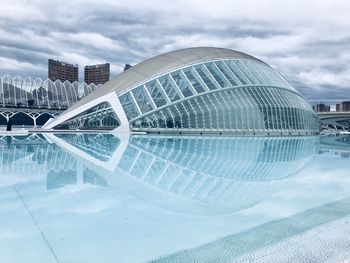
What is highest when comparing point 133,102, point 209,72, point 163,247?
point 209,72

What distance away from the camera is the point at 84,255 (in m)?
4.12

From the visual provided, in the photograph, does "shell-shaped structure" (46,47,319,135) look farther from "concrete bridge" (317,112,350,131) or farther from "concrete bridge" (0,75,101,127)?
"concrete bridge" (317,112,350,131)

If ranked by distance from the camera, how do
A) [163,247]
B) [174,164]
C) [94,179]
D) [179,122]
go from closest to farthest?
[163,247] → [94,179] → [174,164] → [179,122]

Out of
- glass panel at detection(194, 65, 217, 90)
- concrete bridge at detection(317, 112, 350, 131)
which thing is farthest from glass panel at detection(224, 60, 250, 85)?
concrete bridge at detection(317, 112, 350, 131)

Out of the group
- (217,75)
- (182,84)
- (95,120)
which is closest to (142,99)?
(182,84)

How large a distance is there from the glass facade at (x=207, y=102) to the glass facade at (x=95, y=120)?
66.3 inches

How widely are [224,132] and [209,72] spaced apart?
A: 583 centimetres

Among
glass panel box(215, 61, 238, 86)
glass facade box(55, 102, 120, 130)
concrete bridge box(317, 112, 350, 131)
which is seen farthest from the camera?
concrete bridge box(317, 112, 350, 131)

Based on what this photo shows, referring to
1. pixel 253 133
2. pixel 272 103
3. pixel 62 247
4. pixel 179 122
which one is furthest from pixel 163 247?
pixel 272 103

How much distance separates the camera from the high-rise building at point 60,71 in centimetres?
12694

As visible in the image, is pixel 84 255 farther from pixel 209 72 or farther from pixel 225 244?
pixel 209 72

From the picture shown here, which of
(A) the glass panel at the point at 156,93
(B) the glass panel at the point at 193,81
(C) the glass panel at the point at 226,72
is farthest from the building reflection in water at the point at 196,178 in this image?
(C) the glass panel at the point at 226,72

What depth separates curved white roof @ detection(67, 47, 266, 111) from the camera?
32.5 m

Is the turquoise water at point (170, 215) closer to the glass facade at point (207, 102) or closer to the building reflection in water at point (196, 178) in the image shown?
the building reflection in water at point (196, 178)
